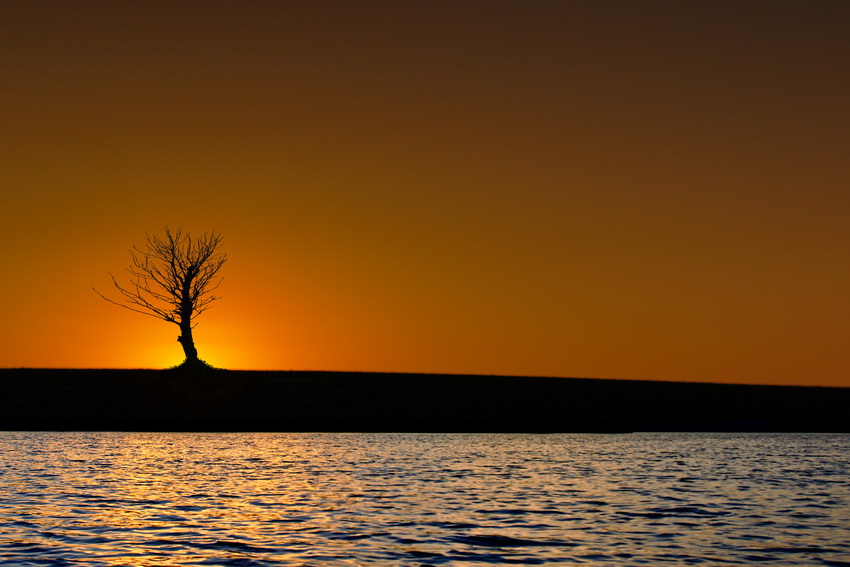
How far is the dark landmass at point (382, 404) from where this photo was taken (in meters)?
72.2

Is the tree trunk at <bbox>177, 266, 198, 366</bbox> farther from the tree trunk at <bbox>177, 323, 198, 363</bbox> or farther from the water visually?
the water

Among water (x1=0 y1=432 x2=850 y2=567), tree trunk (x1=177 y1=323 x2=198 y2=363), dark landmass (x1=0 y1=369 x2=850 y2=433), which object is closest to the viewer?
water (x1=0 y1=432 x2=850 y2=567)

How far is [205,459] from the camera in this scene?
47188 mm

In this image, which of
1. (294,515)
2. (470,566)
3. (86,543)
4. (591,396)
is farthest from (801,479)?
(591,396)

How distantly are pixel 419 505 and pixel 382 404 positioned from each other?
5349cm

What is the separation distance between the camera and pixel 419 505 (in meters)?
30.4

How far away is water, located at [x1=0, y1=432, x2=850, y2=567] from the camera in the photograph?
73.3 feet

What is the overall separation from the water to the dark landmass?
16628mm

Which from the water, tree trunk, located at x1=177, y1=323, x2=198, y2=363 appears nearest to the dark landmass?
tree trunk, located at x1=177, y1=323, x2=198, y2=363

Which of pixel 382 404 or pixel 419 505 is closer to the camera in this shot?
pixel 419 505

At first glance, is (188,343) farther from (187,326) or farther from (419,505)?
(419,505)

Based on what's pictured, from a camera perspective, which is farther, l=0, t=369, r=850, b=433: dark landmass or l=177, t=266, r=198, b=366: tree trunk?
l=177, t=266, r=198, b=366: tree trunk

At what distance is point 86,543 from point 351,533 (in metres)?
5.79

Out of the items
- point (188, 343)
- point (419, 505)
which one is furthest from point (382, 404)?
point (419, 505)
